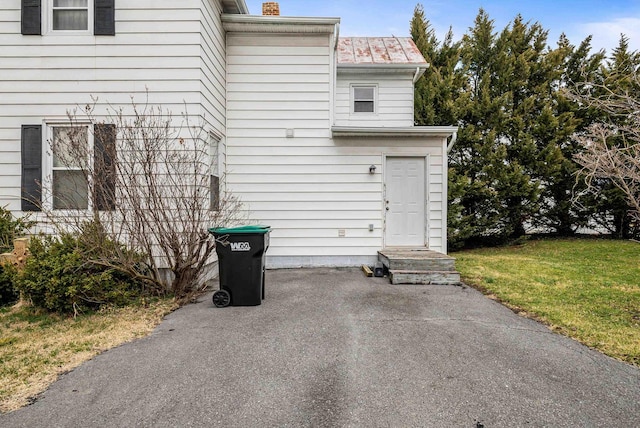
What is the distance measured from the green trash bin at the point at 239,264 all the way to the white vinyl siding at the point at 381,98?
5817mm

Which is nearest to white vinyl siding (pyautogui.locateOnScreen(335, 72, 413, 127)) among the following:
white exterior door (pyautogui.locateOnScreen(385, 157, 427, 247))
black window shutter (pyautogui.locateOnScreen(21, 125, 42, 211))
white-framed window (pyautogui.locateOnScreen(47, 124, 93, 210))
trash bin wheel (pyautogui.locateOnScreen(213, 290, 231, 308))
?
white exterior door (pyautogui.locateOnScreen(385, 157, 427, 247))

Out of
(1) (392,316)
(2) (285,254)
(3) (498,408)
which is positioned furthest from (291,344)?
(2) (285,254)

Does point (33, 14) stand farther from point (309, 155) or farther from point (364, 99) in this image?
point (364, 99)

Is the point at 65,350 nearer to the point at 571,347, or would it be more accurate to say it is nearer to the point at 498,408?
the point at 498,408

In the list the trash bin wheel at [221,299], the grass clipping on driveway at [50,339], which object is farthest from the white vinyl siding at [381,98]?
the grass clipping on driveway at [50,339]

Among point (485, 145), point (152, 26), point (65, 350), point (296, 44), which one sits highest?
point (296, 44)

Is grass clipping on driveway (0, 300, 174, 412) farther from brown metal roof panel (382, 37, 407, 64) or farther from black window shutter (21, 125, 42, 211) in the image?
brown metal roof panel (382, 37, 407, 64)

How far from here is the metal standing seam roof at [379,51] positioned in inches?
382

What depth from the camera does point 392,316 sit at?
4.47 metres

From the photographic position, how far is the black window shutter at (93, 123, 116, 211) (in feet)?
16.8

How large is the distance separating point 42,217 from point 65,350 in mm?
3445

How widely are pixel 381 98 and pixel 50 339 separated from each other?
343 inches

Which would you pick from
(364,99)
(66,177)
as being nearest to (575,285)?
(364,99)

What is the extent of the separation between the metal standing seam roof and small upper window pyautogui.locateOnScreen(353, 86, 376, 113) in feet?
2.16
